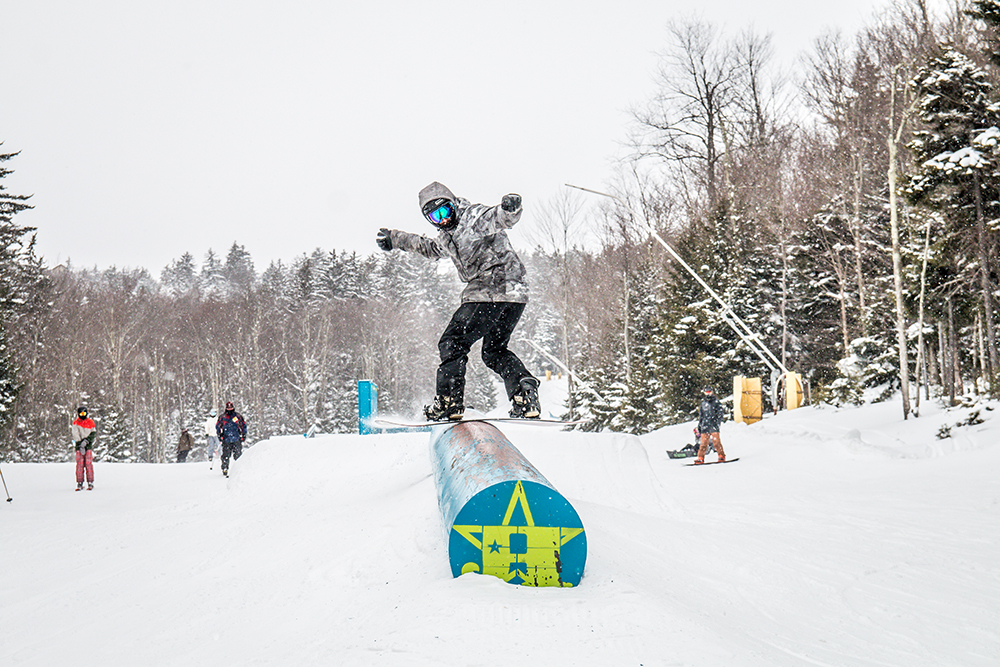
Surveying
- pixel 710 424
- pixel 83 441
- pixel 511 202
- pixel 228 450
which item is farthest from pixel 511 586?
pixel 228 450

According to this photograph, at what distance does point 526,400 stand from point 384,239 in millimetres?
2022

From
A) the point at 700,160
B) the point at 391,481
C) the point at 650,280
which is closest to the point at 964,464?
the point at 391,481

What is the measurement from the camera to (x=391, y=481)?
877 cm

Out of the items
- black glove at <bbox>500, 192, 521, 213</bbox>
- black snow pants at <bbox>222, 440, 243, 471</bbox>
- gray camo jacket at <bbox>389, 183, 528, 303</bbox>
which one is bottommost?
black snow pants at <bbox>222, 440, 243, 471</bbox>

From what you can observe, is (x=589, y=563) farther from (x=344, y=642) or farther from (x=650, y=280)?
(x=650, y=280)

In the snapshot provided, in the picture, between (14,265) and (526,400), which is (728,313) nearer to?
(526,400)

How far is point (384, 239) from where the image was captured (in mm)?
6441

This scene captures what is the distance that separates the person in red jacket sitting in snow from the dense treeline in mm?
4936

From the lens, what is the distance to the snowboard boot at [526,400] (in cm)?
645

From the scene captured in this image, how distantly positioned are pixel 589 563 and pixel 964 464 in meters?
9.10

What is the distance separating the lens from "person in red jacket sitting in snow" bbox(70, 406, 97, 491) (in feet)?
46.0

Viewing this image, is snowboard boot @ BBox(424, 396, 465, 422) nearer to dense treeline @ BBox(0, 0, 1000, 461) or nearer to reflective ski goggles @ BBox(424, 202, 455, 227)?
reflective ski goggles @ BBox(424, 202, 455, 227)

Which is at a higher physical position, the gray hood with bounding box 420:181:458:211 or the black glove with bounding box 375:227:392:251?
the gray hood with bounding box 420:181:458:211

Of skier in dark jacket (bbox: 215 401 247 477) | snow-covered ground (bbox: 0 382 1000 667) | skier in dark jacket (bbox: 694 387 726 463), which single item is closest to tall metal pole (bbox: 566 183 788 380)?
skier in dark jacket (bbox: 694 387 726 463)
